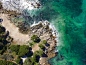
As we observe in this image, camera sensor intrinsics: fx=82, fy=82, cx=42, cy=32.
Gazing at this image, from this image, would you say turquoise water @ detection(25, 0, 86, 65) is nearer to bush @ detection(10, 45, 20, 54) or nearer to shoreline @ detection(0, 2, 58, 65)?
shoreline @ detection(0, 2, 58, 65)

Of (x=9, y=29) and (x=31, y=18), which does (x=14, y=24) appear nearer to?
(x=9, y=29)

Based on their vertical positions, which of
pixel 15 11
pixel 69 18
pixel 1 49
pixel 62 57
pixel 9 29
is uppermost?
pixel 15 11

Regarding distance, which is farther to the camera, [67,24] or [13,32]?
[67,24]

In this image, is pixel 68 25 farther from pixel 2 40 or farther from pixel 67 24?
pixel 2 40

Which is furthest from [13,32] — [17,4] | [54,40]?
[54,40]

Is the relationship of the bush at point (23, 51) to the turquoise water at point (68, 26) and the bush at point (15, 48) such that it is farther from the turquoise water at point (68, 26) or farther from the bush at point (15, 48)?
the turquoise water at point (68, 26)

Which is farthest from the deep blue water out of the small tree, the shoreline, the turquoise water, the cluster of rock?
the small tree

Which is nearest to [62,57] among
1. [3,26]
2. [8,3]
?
[3,26]

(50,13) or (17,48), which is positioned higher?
(50,13)
